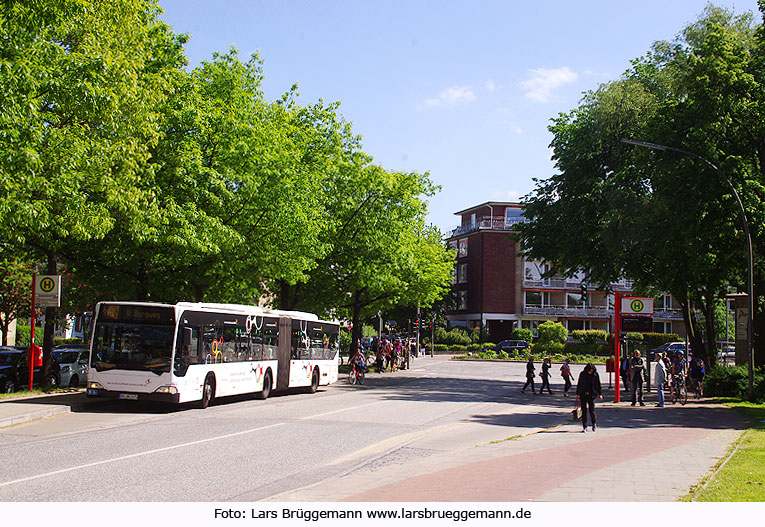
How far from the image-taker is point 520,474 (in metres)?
10.1

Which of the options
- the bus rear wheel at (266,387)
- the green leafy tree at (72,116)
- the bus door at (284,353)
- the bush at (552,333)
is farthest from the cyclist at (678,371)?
the bush at (552,333)

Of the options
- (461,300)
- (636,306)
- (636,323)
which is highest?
(461,300)

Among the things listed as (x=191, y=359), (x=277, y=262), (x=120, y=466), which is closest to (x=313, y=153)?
(x=277, y=262)

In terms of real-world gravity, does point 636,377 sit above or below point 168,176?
below

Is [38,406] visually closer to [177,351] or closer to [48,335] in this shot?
[177,351]

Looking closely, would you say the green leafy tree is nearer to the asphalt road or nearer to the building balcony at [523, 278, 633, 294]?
the asphalt road

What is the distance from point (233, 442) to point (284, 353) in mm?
12653

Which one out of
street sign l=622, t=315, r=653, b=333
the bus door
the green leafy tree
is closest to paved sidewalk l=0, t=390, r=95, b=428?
the green leafy tree

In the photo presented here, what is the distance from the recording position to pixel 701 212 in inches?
Result: 943

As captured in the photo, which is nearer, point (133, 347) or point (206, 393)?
point (133, 347)

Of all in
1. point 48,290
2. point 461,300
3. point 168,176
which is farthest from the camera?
point 461,300

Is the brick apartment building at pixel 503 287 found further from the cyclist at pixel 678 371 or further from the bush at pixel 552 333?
the cyclist at pixel 678 371

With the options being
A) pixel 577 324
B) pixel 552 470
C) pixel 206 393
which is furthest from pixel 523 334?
pixel 552 470

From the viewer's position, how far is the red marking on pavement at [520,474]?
8.41 meters
